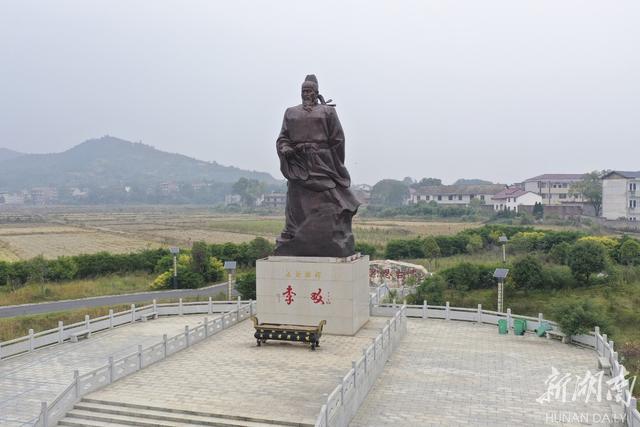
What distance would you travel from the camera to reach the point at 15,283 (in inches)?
985

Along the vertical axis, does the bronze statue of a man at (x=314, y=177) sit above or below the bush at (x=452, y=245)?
above

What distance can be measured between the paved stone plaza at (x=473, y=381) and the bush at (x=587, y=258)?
718 centimetres

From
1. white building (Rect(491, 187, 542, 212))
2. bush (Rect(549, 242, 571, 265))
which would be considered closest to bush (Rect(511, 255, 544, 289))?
bush (Rect(549, 242, 571, 265))

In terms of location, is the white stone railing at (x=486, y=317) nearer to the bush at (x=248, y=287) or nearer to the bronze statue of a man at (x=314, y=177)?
the bronze statue of a man at (x=314, y=177)

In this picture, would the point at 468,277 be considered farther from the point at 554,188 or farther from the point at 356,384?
the point at 554,188

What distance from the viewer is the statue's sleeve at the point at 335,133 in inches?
646

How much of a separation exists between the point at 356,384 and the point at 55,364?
8215 millimetres

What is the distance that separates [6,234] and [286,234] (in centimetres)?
5292

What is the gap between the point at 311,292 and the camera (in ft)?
51.6

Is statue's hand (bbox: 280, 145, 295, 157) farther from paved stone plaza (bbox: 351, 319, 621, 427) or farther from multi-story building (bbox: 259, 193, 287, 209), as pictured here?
multi-story building (bbox: 259, 193, 287, 209)

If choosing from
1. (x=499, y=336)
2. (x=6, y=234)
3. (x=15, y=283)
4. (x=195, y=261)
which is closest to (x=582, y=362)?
(x=499, y=336)

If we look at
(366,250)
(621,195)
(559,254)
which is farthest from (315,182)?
(621,195)

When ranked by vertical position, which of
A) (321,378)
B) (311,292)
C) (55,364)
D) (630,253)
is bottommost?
(55,364)

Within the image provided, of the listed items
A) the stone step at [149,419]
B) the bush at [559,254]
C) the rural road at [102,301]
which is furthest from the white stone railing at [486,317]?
the bush at [559,254]
